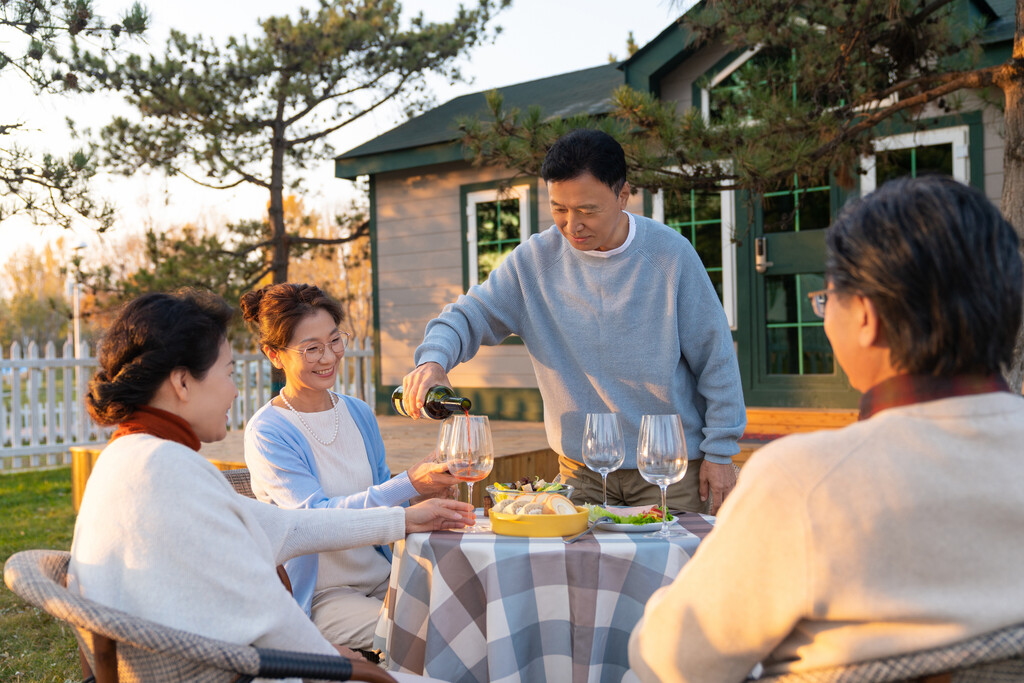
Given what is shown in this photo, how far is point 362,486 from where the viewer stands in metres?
3.08

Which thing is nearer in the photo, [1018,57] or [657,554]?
[657,554]

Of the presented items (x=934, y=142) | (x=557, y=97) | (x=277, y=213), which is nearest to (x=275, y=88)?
(x=277, y=213)

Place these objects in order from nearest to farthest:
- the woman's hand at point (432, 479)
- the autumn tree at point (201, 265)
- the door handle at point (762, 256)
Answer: the woman's hand at point (432, 479), the door handle at point (762, 256), the autumn tree at point (201, 265)

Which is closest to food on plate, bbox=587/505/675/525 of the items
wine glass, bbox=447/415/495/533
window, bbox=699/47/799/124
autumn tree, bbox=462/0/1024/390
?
wine glass, bbox=447/415/495/533

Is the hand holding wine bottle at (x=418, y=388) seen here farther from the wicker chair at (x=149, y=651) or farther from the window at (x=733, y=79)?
the window at (x=733, y=79)

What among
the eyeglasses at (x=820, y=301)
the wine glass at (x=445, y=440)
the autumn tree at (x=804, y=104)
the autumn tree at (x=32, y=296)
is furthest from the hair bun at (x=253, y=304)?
the autumn tree at (x=32, y=296)

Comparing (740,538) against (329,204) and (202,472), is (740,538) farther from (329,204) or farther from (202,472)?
(329,204)

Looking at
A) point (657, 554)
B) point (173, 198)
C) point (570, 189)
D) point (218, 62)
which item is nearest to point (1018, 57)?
point (570, 189)

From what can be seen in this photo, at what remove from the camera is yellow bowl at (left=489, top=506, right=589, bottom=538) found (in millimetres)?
2287

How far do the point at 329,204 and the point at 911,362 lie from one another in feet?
97.4

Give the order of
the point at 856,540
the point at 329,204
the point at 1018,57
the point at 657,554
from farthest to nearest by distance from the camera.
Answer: the point at 329,204 < the point at 1018,57 < the point at 657,554 < the point at 856,540

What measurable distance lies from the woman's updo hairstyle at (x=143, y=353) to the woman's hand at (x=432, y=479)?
3.06 ft

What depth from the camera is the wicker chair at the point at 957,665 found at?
120 cm

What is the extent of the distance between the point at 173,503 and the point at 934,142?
733cm
